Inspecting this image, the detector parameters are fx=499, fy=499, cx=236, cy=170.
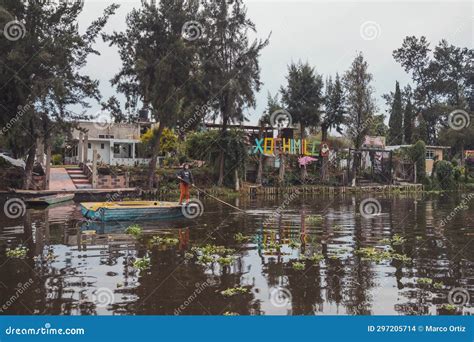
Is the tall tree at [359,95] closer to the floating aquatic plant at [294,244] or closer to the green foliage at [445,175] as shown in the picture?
the green foliage at [445,175]

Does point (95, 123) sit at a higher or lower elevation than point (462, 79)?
lower

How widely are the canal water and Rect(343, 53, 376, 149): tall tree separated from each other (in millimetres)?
32251

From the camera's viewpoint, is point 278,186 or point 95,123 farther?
point 95,123

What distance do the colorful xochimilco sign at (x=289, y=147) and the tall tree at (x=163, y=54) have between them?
9613 millimetres

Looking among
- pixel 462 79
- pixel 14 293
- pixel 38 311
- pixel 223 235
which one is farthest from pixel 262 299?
pixel 462 79

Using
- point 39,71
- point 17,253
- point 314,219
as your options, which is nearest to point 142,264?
point 17,253

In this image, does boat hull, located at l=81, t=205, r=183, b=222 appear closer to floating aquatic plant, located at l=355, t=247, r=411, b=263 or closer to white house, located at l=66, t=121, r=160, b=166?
floating aquatic plant, located at l=355, t=247, r=411, b=263

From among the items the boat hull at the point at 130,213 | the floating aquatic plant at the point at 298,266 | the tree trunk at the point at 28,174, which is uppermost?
the tree trunk at the point at 28,174

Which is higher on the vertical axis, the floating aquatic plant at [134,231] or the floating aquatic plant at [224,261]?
the floating aquatic plant at [134,231]

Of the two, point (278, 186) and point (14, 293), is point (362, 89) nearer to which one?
point (278, 186)

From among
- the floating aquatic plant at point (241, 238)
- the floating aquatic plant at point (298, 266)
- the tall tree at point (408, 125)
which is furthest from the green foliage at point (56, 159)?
→ the floating aquatic plant at point (298, 266)

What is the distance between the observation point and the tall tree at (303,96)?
48625mm

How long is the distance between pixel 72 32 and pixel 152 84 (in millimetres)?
6376

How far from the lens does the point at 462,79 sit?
73.5 m
